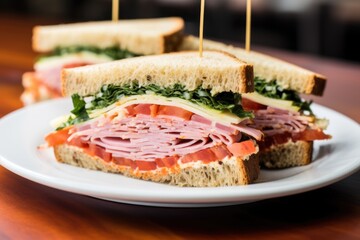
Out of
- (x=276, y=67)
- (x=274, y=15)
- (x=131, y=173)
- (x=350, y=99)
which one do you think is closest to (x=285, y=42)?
(x=274, y=15)

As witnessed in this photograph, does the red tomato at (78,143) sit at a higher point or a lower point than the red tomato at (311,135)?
lower

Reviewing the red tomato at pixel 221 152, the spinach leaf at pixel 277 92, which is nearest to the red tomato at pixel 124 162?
the red tomato at pixel 221 152

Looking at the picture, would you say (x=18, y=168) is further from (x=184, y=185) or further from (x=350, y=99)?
(x=350, y=99)

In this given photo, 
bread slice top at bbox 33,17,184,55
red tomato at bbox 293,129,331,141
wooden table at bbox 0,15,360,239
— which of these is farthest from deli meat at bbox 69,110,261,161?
bread slice top at bbox 33,17,184,55

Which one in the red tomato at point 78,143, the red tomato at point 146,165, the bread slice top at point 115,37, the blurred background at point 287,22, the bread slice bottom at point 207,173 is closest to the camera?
the bread slice bottom at point 207,173

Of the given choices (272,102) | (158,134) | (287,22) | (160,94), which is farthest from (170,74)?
(287,22)

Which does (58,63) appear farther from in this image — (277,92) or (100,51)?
(277,92)

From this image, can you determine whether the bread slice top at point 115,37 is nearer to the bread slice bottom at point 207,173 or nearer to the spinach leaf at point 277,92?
the spinach leaf at point 277,92
